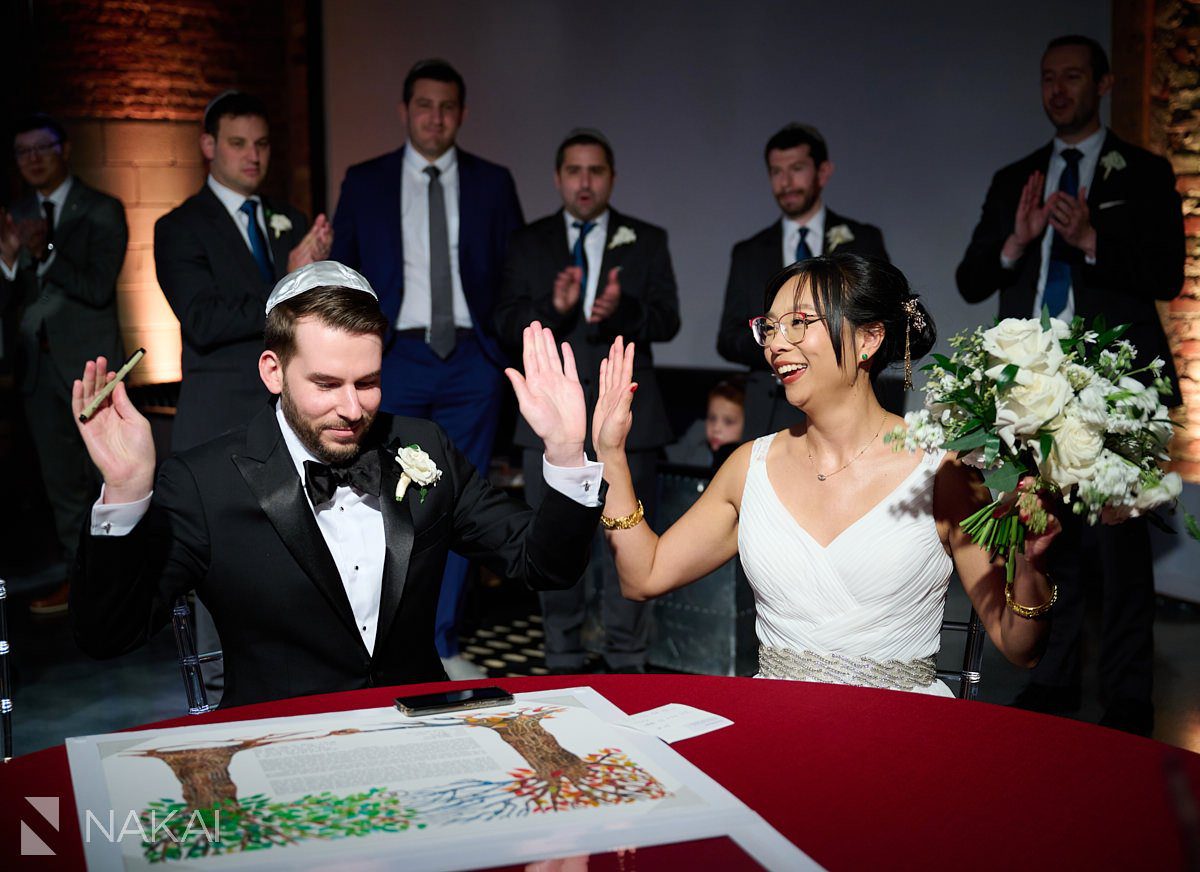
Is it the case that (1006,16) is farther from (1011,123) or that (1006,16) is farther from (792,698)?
(792,698)

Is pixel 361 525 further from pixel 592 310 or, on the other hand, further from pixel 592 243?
pixel 592 243

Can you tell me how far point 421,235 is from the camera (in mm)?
5121

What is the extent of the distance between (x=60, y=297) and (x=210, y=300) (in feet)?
7.57

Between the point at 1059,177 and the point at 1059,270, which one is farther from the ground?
the point at 1059,177

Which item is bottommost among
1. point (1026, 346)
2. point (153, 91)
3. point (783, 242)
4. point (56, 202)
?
point (1026, 346)

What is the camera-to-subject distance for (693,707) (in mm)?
1924

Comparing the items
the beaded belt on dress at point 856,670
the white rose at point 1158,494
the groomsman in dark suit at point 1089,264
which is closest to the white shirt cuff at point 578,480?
the beaded belt on dress at point 856,670

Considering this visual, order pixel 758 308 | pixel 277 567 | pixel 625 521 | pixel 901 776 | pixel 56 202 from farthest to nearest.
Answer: pixel 56 202, pixel 758 308, pixel 625 521, pixel 277 567, pixel 901 776

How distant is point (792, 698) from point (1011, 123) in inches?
202

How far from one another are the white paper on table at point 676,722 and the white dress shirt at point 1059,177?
3063 millimetres

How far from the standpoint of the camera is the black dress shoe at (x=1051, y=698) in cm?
443

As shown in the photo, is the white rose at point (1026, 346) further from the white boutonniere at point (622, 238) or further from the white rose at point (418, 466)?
the white boutonniere at point (622, 238)

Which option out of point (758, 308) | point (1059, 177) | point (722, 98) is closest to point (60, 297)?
point (758, 308)

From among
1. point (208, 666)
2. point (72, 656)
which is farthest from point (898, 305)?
point (72, 656)
